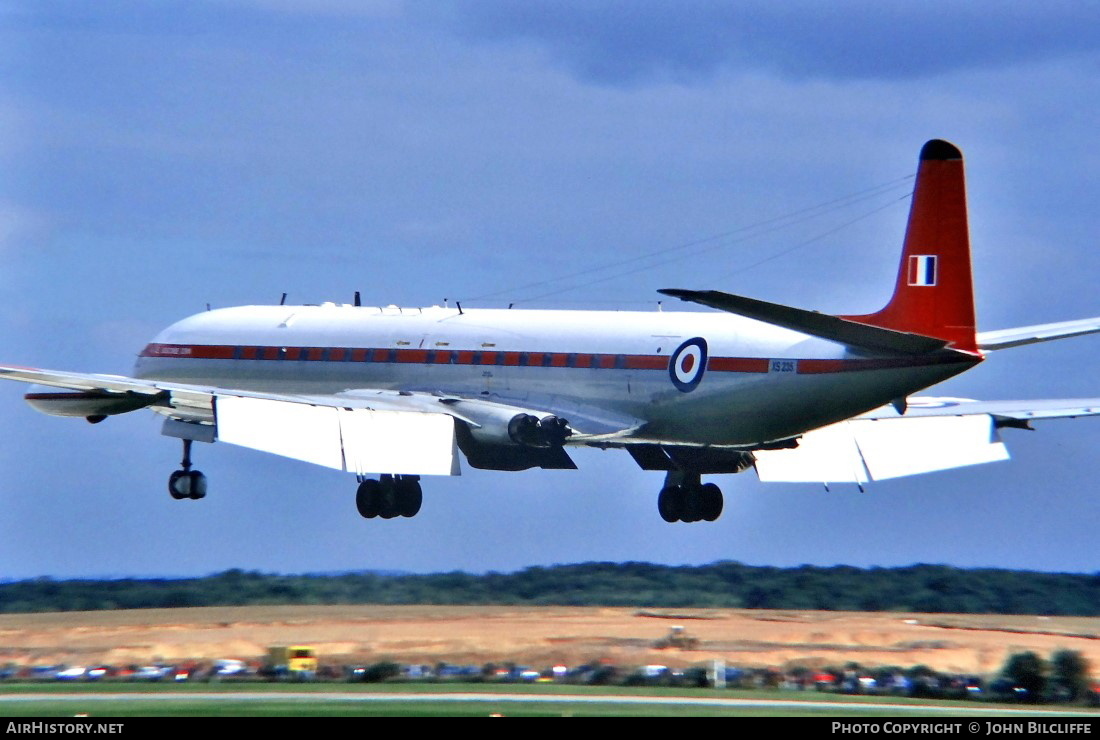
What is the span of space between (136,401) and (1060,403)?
22.8m

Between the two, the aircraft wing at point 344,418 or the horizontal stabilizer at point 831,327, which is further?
the aircraft wing at point 344,418

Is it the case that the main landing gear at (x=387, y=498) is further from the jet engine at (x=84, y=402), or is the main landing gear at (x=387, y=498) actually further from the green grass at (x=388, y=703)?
the green grass at (x=388, y=703)

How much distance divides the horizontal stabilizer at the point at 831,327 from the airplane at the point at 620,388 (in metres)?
0.06

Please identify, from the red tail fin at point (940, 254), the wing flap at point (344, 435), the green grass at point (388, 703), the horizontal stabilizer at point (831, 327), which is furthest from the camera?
the wing flap at point (344, 435)

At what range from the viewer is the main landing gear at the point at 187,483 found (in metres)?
54.2

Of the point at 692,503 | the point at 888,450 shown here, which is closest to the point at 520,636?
the point at 692,503

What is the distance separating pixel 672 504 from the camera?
5141cm

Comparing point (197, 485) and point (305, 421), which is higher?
point (305, 421)

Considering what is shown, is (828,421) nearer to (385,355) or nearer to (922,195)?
(922,195)

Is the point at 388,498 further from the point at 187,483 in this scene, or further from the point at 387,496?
the point at 187,483

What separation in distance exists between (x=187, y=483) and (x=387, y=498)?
5.76 metres

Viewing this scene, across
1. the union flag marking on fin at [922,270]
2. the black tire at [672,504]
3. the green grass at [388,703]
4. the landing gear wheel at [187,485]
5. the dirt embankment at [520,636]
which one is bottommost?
the green grass at [388,703]

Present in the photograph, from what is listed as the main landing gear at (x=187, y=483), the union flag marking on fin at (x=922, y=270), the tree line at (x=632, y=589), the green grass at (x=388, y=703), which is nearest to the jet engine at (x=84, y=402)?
the main landing gear at (x=187, y=483)

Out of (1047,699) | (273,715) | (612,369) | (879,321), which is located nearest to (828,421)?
(879,321)
